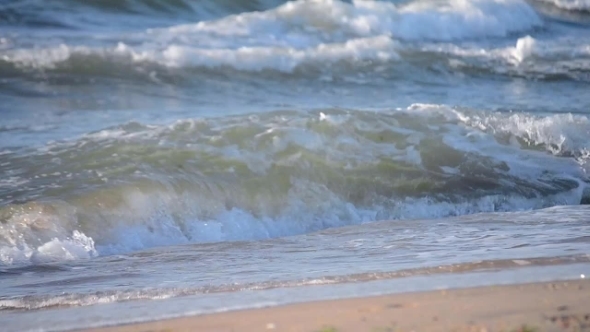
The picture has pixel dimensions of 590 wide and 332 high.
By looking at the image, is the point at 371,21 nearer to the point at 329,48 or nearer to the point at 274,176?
the point at 329,48

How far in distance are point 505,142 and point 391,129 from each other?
88cm

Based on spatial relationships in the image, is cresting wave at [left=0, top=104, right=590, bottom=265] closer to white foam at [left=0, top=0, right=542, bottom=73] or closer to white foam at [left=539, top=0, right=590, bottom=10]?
white foam at [left=0, top=0, right=542, bottom=73]

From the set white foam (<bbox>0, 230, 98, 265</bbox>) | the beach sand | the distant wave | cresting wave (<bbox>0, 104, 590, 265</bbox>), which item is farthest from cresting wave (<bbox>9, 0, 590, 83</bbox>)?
the beach sand

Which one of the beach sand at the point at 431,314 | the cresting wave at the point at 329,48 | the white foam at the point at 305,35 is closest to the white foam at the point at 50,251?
the beach sand at the point at 431,314

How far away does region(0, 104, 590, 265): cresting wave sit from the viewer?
5.76 m

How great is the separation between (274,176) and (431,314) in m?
3.29

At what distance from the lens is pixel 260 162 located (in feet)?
22.3

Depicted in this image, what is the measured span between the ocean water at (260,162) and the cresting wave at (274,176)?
0.6 inches

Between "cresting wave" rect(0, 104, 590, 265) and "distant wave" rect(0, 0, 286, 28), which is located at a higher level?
"distant wave" rect(0, 0, 286, 28)

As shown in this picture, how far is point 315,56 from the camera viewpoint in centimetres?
1112

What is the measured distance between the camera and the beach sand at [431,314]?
3.29 metres

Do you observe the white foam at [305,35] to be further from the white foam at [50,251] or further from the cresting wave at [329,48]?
the white foam at [50,251]

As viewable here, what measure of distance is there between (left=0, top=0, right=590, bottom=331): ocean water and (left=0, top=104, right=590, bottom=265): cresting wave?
16mm

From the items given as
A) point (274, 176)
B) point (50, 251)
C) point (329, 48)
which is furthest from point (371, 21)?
point (50, 251)
